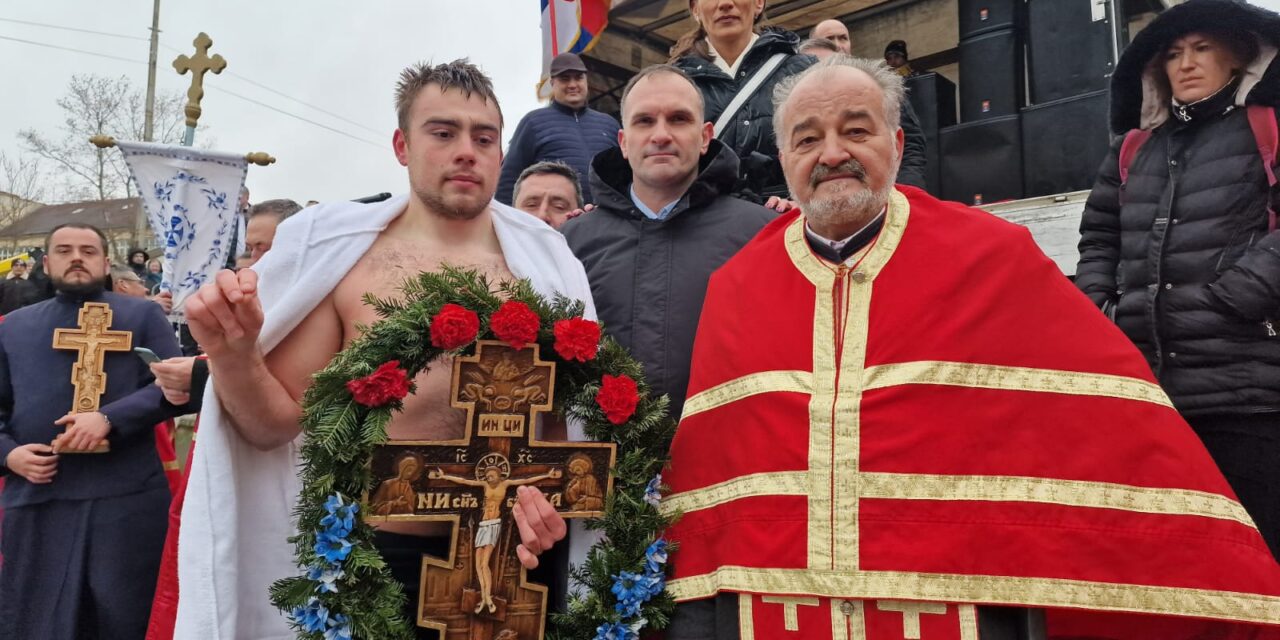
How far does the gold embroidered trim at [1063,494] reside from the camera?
220 centimetres

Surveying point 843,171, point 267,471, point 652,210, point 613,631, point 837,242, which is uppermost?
point 652,210

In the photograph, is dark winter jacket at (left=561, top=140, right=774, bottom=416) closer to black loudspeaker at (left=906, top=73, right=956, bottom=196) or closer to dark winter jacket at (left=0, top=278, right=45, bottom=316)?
black loudspeaker at (left=906, top=73, right=956, bottom=196)

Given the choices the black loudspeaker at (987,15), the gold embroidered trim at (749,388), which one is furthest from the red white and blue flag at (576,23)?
the gold embroidered trim at (749,388)

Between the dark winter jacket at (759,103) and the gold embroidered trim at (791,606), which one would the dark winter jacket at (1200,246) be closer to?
the dark winter jacket at (759,103)

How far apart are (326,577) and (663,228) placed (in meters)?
1.70

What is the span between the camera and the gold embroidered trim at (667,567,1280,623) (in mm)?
2107

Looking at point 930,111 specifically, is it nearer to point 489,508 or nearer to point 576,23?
point 576,23

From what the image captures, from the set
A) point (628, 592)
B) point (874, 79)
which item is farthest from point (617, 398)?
point (874, 79)

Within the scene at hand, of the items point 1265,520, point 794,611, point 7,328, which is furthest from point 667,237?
point 7,328

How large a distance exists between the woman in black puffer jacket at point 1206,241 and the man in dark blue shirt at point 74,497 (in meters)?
4.67

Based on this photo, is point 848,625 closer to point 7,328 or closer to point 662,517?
point 662,517

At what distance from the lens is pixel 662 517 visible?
8.02 feet

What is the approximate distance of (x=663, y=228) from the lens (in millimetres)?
3207

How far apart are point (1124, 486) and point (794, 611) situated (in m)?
0.92
